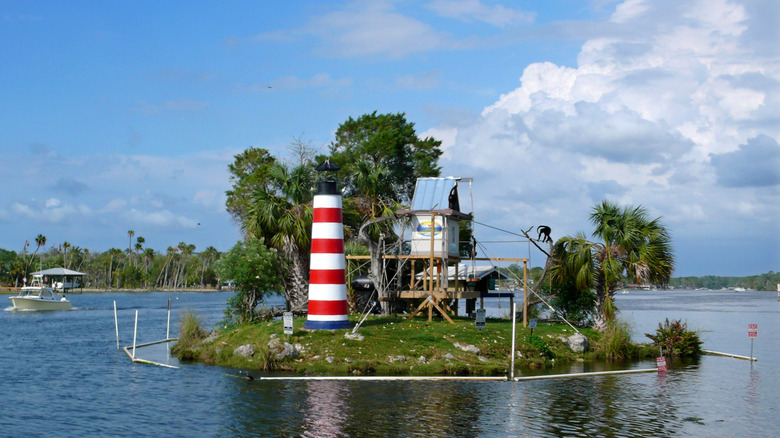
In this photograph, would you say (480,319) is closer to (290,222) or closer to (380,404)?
(380,404)

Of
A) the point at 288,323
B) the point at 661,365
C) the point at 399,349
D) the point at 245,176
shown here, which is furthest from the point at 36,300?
the point at 661,365

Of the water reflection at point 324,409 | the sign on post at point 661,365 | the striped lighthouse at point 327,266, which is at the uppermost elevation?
the striped lighthouse at point 327,266

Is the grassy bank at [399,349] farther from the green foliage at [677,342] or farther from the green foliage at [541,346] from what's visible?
the green foliage at [677,342]

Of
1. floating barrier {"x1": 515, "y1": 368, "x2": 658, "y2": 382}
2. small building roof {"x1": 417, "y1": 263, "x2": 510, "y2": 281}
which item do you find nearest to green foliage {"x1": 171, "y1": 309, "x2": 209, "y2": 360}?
small building roof {"x1": 417, "y1": 263, "x2": 510, "y2": 281}

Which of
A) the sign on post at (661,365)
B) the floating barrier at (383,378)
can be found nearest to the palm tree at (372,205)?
the floating barrier at (383,378)

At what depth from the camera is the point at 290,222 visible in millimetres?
40938

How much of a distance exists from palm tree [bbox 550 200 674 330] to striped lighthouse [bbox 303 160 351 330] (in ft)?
45.2

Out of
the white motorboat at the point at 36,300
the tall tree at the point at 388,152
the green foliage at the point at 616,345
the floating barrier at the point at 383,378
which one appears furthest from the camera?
the white motorboat at the point at 36,300

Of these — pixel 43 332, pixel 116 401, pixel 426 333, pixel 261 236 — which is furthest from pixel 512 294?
pixel 43 332

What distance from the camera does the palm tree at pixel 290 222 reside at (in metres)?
41.2

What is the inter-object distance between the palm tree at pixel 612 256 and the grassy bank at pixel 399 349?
10.4ft

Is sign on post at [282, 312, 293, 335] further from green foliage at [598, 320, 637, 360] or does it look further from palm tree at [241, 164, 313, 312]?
green foliage at [598, 320, 637, 360]

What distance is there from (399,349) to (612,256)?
49.1 ft

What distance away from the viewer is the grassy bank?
2909cm
